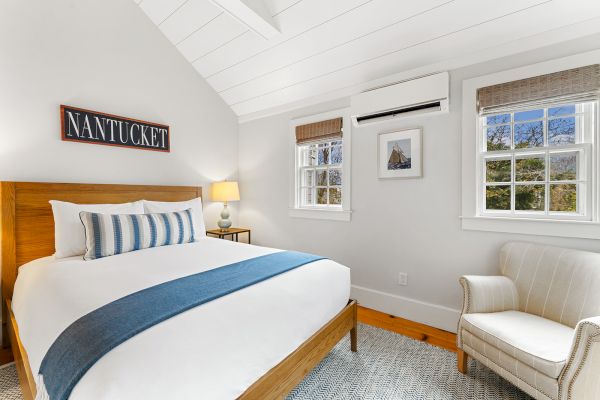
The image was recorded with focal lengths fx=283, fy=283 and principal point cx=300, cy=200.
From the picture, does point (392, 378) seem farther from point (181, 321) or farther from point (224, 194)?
point (224, 194)

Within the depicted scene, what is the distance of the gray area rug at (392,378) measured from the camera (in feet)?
5.49

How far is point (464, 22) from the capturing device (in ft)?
6.85

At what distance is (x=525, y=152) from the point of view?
2146 mm

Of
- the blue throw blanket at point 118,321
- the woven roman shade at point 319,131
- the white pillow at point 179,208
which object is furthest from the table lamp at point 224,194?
the blue throw blanket at point 118,321

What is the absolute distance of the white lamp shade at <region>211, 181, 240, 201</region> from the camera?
358cm

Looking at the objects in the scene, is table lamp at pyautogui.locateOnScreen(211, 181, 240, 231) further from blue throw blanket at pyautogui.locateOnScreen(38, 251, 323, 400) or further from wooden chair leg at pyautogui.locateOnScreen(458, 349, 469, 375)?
wooden chair leg at pyautogui.locateOnScreen(458, 349, 469, 375)

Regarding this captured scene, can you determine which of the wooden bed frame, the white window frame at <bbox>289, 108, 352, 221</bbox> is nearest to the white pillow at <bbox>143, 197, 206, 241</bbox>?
the wooden bed frame

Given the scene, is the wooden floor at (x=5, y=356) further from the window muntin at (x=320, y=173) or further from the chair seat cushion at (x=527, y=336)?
the chair seat cushion at (x=527, y=336)

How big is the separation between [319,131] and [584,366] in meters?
2.69

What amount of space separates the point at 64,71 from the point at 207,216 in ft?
6.52

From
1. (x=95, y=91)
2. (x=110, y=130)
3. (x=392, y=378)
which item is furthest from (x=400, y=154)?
(x=95, y=91)

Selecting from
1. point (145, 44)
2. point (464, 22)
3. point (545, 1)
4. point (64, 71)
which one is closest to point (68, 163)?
point (64, 71)

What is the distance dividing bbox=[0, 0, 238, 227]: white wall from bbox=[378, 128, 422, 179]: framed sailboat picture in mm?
2162

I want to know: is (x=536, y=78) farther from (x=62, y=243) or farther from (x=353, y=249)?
(x=62, y=243)
